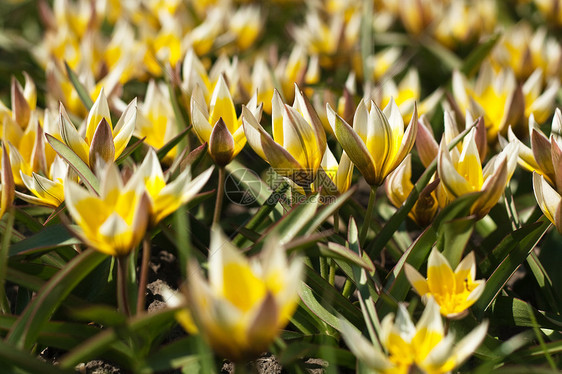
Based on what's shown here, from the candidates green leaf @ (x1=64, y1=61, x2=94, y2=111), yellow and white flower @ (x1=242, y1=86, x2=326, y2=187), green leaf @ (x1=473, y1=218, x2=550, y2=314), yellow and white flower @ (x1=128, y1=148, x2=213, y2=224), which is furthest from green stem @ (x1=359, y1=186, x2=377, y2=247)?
green leaf @ (x1=64, y1=61, x2=94, y2=111)

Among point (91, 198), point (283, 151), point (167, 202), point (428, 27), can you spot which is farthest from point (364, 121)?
point (428, 27)

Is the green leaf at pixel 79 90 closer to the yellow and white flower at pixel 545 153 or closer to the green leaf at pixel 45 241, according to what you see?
the green leaf at pixel 45 241

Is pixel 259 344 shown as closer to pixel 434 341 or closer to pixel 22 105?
pixel 434 341

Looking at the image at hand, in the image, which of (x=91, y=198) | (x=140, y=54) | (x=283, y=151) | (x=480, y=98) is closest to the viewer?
(x=91, y=198)

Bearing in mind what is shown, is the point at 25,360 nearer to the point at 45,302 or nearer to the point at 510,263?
the point at 45,302

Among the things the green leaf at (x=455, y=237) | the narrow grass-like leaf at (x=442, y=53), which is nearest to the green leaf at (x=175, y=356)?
the green leaf at (x=455, y=237)

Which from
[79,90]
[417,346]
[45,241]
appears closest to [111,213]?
[45,241]
